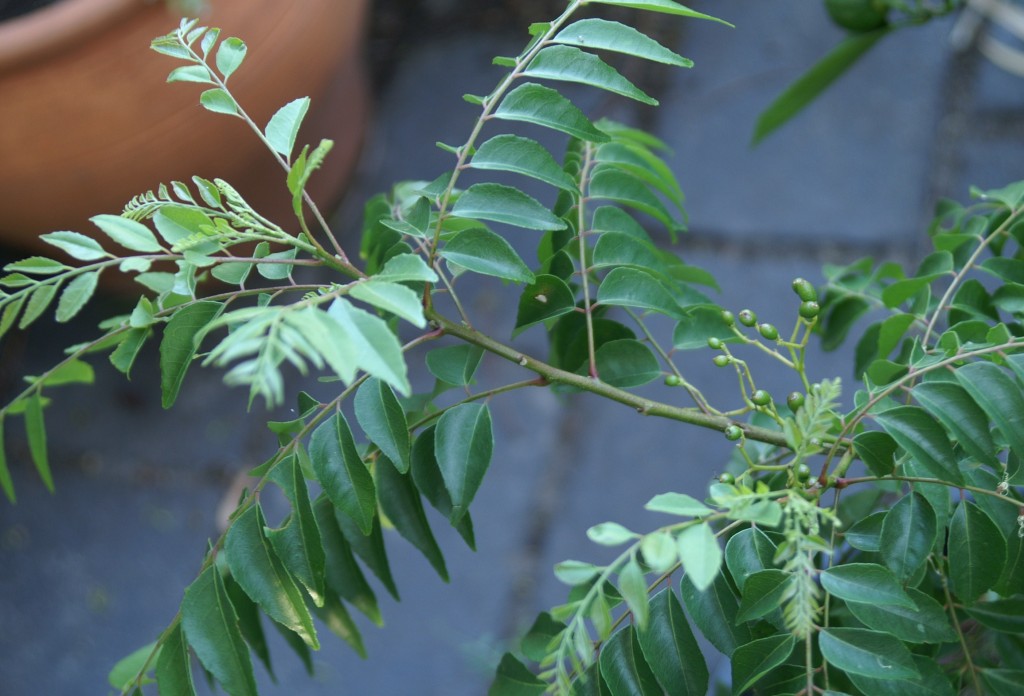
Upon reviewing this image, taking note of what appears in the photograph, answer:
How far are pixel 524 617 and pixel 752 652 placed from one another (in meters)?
0.71

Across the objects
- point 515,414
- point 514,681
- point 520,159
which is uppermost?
point 520,159

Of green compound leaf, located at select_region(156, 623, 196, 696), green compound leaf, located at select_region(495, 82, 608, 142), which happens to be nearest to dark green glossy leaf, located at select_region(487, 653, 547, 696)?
green compound leaf, located at select_region(156, 623, 196, 696)

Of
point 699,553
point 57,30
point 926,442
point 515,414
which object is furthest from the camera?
point 515,414

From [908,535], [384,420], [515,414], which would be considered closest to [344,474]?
[384,420]

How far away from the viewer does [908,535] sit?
433mm

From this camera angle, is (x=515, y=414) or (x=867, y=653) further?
(x=515, y=414)

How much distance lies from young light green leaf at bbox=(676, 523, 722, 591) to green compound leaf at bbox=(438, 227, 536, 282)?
0.53 ft

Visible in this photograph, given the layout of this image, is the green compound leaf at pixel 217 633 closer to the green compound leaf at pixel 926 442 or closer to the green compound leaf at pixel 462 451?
the green compound leaf at pixel 462 451

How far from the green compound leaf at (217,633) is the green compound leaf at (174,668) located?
0.04 ft

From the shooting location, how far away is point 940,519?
43 centimetres

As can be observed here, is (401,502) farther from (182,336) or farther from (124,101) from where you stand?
(124,101)

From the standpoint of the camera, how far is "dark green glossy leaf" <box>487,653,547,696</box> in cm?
47

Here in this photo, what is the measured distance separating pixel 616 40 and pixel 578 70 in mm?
20

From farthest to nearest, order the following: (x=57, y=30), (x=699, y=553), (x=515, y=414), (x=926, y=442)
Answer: (x=515, y=414), (x=57, y=30), (x=926, y=442), (x=699, y=553)
